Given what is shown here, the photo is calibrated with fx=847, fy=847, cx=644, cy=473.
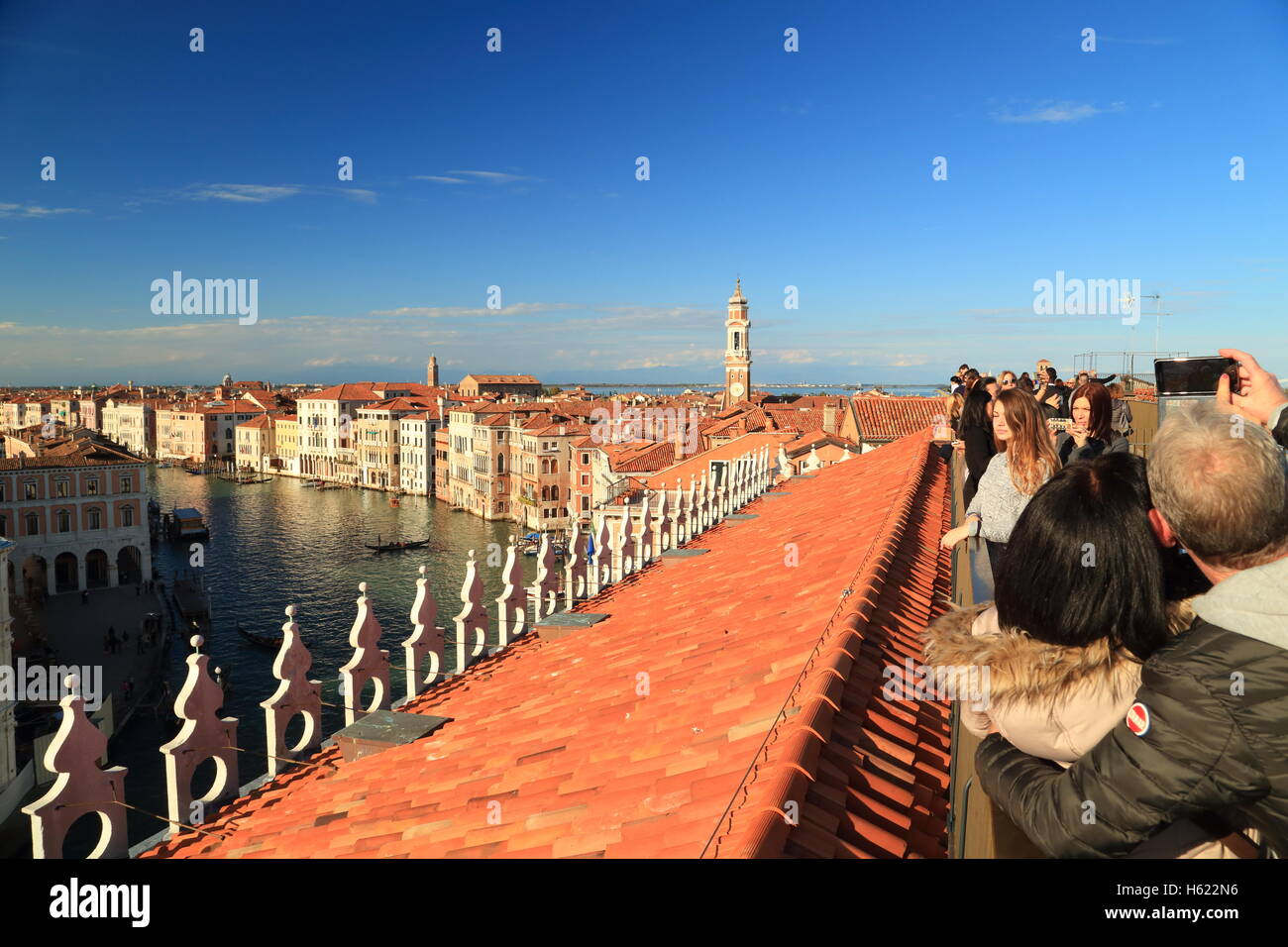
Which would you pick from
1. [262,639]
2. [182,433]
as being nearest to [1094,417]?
[262,639]

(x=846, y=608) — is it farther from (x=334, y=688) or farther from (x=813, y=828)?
(x=334, y=688)

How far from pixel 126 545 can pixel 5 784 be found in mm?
32230

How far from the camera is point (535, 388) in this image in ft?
501

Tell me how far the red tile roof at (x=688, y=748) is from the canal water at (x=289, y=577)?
3476 millimetres

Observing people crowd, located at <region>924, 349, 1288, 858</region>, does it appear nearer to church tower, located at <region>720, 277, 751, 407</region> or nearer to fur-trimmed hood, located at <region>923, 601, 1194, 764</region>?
fur-trimmed hood, located at <region>923, 601, 1194, 764</region>

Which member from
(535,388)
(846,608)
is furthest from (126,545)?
(535,388)

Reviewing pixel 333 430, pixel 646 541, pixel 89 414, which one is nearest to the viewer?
pixel 646 541

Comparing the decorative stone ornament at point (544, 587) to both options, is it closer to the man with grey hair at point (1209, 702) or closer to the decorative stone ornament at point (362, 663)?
the decorative stone ornament at point (362, 663)

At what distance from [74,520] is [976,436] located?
54.1 metres

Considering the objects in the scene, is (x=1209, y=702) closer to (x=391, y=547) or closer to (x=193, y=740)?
(x=193, y=740)

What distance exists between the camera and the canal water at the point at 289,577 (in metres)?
26.8

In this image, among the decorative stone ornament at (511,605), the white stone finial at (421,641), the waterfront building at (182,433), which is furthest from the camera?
the waterfront building at (182,433)

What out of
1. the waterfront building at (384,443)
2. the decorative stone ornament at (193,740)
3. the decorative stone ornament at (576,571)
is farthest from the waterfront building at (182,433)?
the decorative stone ornament at (193,740)

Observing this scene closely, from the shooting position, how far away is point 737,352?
98750 millimetres
